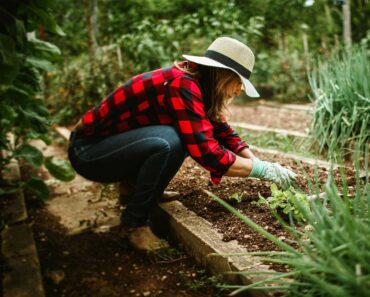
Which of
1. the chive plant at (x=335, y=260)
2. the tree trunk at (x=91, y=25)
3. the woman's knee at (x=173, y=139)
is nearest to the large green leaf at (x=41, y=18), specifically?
the woman's knee at (x=173, y=139)

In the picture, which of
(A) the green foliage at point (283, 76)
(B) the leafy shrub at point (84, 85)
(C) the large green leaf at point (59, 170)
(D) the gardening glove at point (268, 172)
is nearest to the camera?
(D) the gardening glove at point (268, 172)

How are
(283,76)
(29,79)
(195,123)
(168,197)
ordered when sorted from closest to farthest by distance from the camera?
(195,123)
(29,79)
(168,197)
(283,76)

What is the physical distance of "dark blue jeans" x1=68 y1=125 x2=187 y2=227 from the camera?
2080 millimetres

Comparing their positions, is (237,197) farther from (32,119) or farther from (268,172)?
(32,119)

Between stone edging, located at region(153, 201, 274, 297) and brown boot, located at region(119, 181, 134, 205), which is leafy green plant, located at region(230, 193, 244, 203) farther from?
brown boot, located at region(119, 181, 134, 205)

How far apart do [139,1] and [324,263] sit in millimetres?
7964

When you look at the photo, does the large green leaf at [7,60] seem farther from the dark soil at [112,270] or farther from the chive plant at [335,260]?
the chive plant at [335,260]

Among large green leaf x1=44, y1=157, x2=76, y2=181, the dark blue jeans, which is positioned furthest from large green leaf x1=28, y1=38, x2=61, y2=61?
large green leaf x1=44, y1=157, x2=76, y2=181

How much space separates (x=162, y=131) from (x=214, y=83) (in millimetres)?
362

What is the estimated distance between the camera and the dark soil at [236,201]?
1807 mm

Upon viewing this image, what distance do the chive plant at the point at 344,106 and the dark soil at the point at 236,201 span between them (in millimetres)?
578

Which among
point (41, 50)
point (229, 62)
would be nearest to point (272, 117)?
point (229, 62)

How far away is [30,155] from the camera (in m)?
2.43

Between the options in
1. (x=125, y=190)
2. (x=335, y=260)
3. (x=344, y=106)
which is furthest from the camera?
(x=344, y=106)
